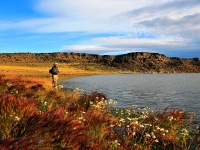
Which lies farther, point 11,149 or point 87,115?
point 87,115

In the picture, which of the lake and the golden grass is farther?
the golden grass

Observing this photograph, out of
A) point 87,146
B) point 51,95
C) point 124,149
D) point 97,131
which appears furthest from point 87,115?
point 51,95

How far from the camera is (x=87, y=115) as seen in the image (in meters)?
8.97

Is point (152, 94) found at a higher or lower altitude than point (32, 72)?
higher

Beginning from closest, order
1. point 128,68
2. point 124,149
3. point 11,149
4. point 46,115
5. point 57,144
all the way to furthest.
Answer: point 11,149 → point 57,144 → point 46,115 → point 124,149 → point 128,68

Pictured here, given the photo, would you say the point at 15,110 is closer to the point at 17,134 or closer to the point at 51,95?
the point at 17,134

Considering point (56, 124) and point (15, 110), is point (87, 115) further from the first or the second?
point (56, 124)

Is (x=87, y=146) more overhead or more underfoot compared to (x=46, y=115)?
more underfoot

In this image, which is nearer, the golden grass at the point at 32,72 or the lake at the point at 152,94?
the lake at the point at 152,94

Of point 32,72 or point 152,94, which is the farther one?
point 32,72

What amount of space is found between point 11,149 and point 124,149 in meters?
3.45

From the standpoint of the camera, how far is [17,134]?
4730mm

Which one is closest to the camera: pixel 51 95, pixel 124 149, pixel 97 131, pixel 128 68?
pixel 124 149

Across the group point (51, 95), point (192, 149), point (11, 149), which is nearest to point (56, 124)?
point (11, 149)
